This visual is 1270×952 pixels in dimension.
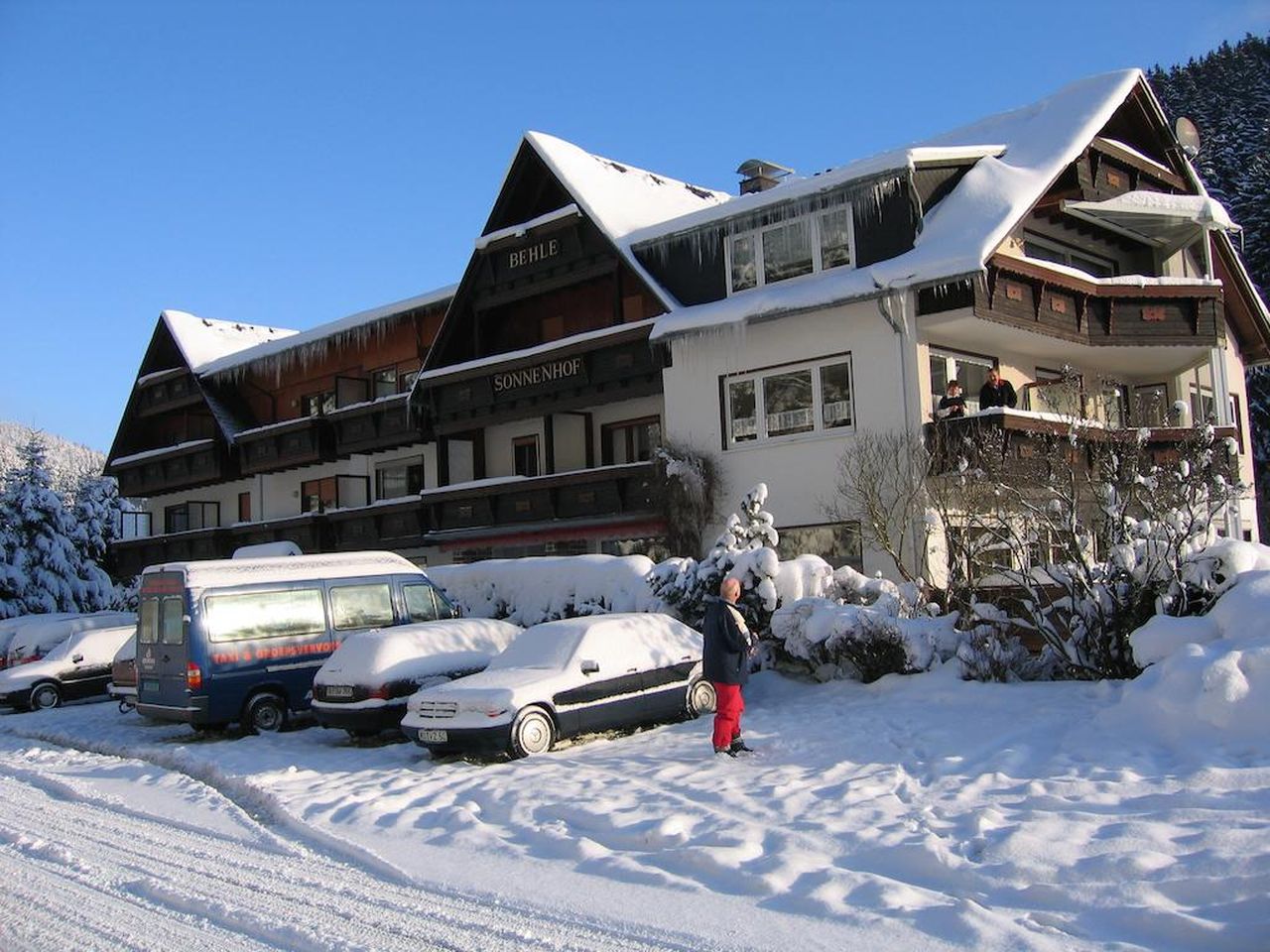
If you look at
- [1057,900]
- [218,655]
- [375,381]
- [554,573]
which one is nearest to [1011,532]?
[1057,900]

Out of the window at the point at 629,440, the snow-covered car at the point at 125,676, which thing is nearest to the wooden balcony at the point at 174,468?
the window at the point at 629,440

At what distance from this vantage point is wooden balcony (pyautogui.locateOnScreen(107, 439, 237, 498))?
125ft

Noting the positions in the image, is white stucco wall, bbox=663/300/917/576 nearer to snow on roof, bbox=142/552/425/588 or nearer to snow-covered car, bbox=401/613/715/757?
snow on roof, bbox=142/552/425/588

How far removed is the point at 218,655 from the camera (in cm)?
1574

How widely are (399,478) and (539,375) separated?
8631mm

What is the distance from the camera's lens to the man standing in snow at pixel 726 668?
11.2 meters

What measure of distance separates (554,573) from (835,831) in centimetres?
1262

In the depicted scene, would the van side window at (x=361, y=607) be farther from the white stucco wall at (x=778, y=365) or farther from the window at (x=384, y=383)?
the window at (x=384, y=383)

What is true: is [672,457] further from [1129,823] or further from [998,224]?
[1129,823]

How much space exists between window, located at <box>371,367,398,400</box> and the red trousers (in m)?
24.2

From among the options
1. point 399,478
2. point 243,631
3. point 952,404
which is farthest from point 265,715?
point 399,478

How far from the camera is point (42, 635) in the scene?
84.5 ft

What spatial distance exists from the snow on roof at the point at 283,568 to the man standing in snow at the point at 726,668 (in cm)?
783

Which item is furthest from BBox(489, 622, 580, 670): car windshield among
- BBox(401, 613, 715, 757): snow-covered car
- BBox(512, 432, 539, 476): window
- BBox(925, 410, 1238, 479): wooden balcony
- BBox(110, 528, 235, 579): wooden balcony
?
BBox(110, 528, 235, 579): wooden balcony
